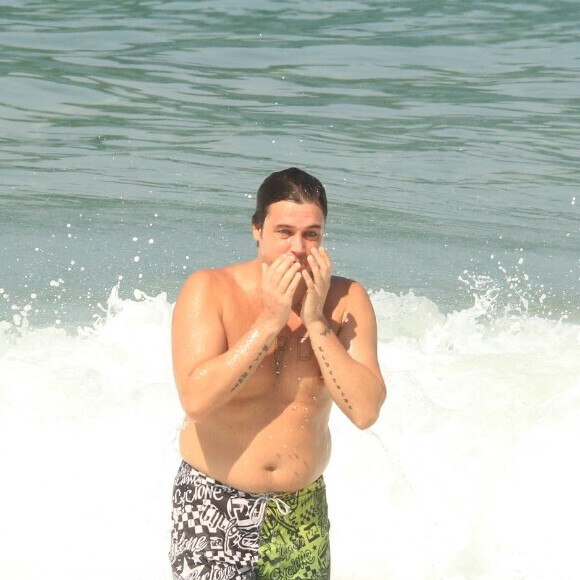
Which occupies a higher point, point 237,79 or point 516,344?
point 237,79

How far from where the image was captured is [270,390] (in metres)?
4.09

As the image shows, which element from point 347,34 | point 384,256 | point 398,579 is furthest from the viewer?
point 347,34

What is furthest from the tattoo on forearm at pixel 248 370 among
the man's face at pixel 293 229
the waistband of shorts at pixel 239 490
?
the waistband of shorts at pixel 239 490

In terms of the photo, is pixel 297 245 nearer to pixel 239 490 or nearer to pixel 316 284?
pixel 316 284

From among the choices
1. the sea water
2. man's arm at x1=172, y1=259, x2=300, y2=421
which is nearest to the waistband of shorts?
man's arm at x1=172, y1=259, x2=300, y2=421

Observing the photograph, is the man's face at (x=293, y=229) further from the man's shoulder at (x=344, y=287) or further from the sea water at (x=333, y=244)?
the sea water at (x=333, y=244)

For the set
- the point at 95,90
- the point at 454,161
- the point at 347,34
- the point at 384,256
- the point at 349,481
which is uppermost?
the point at 347,34

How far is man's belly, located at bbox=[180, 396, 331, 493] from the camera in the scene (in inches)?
159

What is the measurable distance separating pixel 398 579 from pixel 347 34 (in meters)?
10.2

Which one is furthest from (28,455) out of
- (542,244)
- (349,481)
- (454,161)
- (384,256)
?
(454,161)

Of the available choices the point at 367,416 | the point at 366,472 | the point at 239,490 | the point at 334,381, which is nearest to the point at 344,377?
the point at 334,381

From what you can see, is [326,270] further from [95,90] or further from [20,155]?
[95,90]

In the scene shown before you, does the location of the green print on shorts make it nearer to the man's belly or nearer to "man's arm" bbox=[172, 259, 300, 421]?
the man's belly

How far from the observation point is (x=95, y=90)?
12961 millimetres
